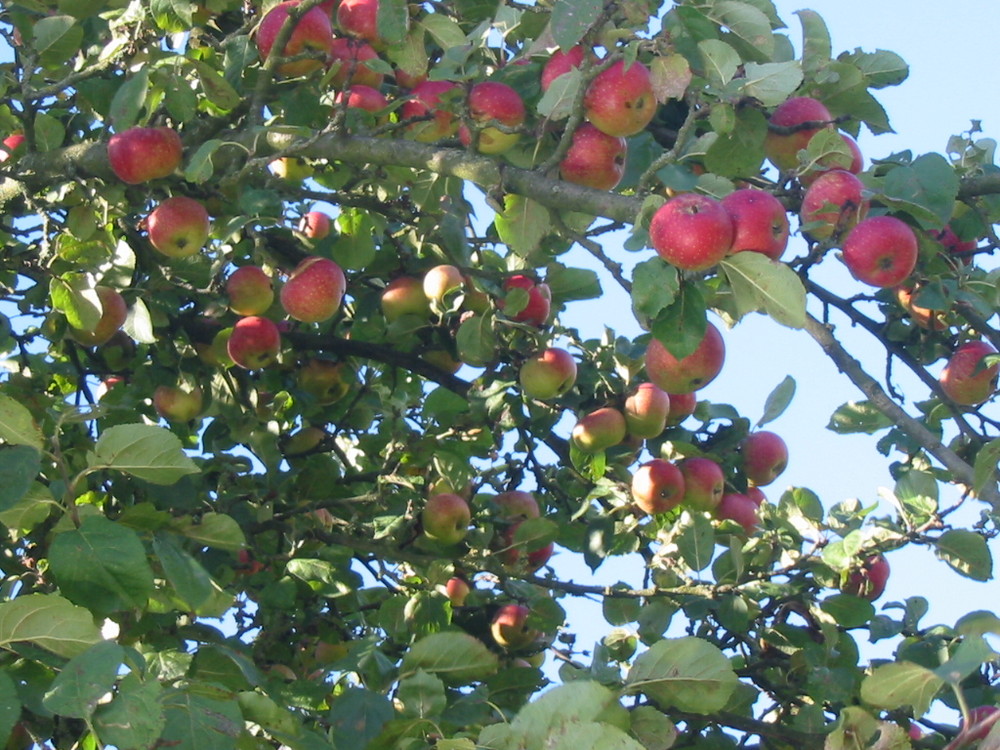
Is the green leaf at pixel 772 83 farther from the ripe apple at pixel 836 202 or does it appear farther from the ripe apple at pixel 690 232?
the ripe apple at pixel 690 232

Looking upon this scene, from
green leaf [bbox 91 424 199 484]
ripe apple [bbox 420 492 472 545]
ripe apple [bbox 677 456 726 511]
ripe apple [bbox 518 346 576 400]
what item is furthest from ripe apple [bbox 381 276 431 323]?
green leaf [bbox 91 424 199 484]

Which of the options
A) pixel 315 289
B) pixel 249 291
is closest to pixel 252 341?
pixel 249 291

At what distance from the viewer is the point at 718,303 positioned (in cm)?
218

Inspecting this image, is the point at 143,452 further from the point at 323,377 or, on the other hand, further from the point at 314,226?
the point at 323,377

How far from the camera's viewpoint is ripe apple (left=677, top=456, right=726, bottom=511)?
271 centimetres

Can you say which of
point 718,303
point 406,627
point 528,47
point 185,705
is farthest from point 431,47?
point 185,705

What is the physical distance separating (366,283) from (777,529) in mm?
1337

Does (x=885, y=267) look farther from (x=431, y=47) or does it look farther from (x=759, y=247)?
(x=431, y=47)

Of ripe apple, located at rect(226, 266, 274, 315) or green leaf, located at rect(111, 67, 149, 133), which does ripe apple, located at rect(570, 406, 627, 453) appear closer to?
ripe apple, located at rect(226, 266, 274, 315)

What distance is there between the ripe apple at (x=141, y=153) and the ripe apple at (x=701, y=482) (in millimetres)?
1305

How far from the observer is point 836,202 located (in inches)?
70.7

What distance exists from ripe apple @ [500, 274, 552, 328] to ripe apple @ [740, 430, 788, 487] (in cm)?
60

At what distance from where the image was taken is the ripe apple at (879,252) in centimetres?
180

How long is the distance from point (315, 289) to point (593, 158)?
37.7 inches
